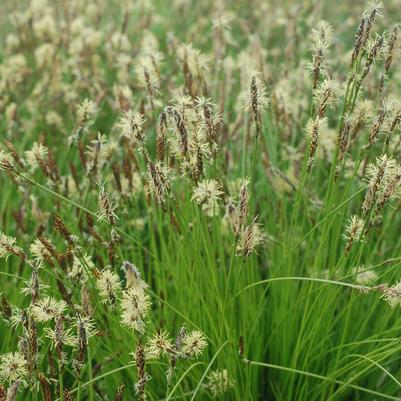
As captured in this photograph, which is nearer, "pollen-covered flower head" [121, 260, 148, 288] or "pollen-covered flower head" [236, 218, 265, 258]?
"pollen-covered flower head" [121, 260, 148, 288]

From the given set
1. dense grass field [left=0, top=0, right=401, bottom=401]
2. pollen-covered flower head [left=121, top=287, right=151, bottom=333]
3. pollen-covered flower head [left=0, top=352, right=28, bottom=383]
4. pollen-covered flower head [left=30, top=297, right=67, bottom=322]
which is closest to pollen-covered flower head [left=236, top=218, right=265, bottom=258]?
dense grass field [left=0, top=0, right=401, bottom=401]

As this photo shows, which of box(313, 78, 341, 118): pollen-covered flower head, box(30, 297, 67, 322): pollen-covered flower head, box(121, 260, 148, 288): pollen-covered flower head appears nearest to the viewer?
box(121, 260, 148, 288): pollen-covered flower head

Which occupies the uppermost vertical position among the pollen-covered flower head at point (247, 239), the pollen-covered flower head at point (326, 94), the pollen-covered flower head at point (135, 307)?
the pollen-covered flower head at point (326, 94)

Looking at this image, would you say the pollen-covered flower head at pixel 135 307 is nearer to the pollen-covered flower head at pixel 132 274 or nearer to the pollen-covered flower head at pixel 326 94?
the pollen-covered flower head at pixel 132 274

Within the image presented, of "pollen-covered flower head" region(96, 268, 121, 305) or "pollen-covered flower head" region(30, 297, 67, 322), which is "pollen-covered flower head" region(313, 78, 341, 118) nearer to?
"pollen-covered flower head" region(96, 268, 121, 305)

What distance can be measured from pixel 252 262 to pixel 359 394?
61 cm

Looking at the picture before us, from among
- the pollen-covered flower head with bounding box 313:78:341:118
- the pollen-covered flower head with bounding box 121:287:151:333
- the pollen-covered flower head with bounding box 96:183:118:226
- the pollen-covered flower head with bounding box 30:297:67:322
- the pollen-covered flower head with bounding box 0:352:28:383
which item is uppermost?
the pollen-covered flower head with bounding box 313:78:341:118

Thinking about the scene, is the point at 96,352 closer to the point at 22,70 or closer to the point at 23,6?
the point at 22,70

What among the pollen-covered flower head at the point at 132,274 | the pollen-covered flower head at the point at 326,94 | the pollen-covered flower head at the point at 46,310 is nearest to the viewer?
the pollen-covered flower head at the point at 132,274

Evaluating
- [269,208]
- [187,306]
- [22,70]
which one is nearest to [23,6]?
[22,70]

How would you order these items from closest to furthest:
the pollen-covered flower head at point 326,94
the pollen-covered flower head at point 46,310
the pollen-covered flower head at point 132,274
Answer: the pollen-covered flower head at point 132,274 → the pollen-covered flower head at point 46,310 → the pollen-covered flower head at point 326,94

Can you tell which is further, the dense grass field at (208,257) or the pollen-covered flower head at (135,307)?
the dense grass field at (208,257)

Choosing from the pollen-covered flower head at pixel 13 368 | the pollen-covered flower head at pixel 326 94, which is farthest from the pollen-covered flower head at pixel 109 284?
the pollen-covered flower head at pixel 326 94

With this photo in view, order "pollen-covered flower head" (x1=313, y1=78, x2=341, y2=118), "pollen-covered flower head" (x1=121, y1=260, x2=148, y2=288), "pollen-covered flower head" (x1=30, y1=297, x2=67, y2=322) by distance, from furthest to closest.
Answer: "pollen-covered flower head" (x1=313, y1=78, x2=341, y2=118), "pollen-covered flower head" (x1=30, y1=297, x2=67, y2=322), "pollen-covered flower head" (x1=121, y1=260, x2=148, y2=288)
